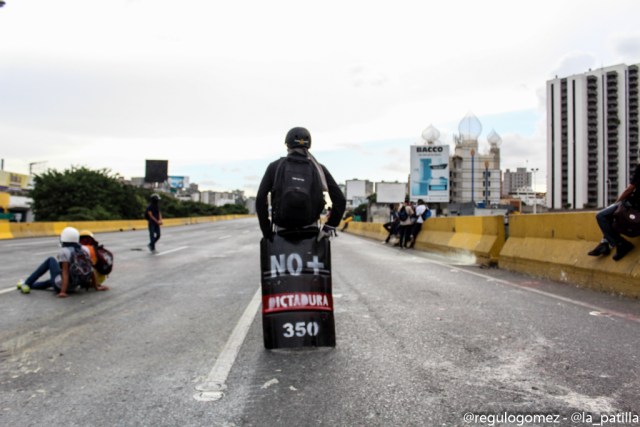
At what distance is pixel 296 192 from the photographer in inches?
161

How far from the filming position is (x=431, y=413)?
290 centimetres

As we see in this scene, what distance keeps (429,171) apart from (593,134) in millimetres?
113343

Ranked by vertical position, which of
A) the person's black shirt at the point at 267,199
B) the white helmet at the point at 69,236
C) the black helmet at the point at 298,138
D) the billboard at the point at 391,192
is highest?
the billboard at the point at 391,192

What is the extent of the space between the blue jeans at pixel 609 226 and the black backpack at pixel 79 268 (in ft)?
25.0

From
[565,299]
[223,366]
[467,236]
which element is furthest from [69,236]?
[467,236]

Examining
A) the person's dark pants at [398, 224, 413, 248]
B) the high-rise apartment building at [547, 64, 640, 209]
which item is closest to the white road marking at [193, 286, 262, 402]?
the person's dark pants at [398, 224, 413, 248]

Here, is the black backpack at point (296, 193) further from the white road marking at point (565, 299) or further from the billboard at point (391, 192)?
the billboard at point (391, 192)

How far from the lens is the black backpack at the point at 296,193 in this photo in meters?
4.10

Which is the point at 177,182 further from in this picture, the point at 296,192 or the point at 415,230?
the point at 296,192

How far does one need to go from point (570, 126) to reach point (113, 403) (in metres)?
169

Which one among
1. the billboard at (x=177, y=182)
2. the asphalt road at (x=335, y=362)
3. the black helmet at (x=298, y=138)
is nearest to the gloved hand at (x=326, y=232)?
the black helmet at (x=298, y=138)

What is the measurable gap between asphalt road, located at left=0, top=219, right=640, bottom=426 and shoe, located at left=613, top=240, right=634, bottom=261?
2.39 ft

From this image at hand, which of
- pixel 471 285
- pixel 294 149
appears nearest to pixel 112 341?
pixel 294 149

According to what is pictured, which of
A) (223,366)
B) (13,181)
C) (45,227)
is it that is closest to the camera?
(223,366)
